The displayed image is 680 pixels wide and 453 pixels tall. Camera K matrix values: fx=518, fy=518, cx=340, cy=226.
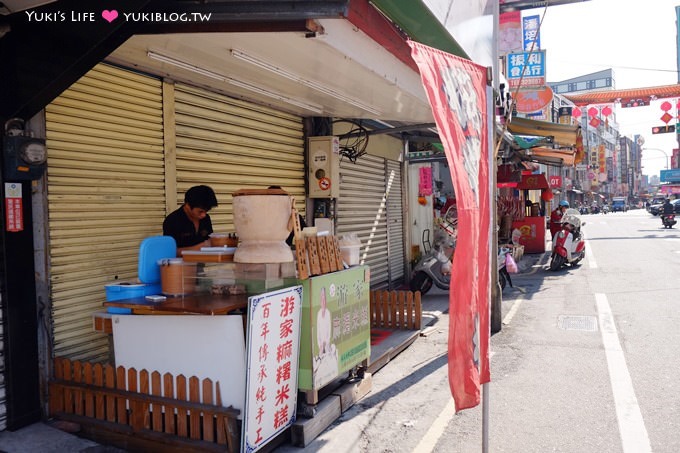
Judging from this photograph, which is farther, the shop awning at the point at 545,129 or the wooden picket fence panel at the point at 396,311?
the shop awning at the point at 545,129

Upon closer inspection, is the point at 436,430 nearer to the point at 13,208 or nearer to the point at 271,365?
the point at 271,365

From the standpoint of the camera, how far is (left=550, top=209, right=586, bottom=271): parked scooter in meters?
14.5

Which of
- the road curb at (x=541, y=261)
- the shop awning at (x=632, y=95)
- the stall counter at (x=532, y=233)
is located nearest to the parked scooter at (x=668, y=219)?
the shop awning at (x=632, y=95)

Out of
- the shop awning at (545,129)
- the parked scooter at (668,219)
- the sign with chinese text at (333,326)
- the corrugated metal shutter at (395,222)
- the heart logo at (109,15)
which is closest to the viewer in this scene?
the heart logo at (109,15)

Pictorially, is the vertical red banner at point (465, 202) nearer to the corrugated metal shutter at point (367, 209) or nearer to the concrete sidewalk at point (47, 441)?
the concrete sidewalk at point (47, 441)

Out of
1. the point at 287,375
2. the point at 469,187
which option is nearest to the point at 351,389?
the point at 287,375

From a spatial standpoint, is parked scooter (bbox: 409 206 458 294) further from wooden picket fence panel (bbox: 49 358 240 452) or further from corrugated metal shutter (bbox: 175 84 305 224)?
wooden picket fence panel (bbox: 49 358 240 452)

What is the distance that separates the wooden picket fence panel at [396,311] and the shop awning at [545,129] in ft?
21.8

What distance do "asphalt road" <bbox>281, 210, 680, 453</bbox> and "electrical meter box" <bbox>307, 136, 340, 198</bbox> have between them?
2819 millimetres

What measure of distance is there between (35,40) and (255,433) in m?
3.22

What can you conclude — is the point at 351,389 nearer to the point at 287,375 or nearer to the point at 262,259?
the point at 287,375

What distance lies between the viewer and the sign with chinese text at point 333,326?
4.34m

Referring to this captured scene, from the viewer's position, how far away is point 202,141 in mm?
6289

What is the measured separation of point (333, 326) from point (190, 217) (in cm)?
189
